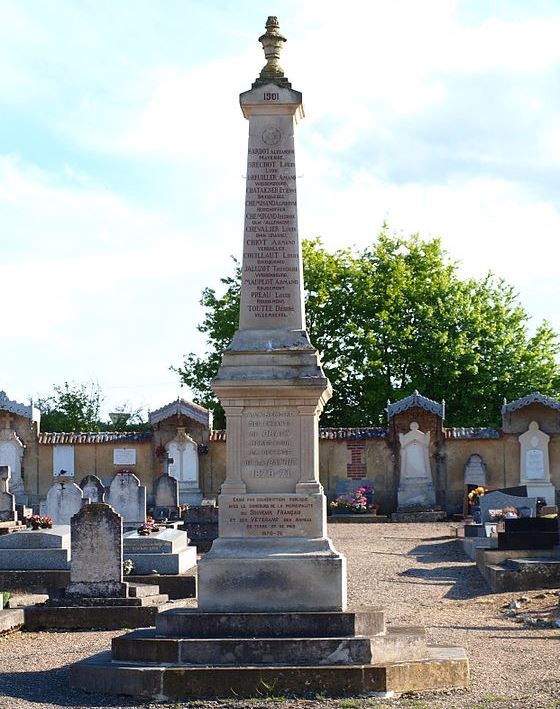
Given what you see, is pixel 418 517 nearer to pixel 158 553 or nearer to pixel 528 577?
pixel 528 577

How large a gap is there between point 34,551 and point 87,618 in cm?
379

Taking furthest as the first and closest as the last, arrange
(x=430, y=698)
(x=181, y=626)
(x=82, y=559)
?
(x=82, y=559) < (x=181, y=626) < (x=430, y=698)

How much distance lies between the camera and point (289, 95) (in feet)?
35.6

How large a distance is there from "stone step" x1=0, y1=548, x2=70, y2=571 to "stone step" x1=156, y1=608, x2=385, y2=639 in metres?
7.37

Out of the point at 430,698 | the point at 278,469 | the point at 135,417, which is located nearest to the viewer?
the point at 430,698

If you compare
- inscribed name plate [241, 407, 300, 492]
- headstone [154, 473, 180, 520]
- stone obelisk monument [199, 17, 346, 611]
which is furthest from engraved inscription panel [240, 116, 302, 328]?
headstone [154, 473, 180, 520]

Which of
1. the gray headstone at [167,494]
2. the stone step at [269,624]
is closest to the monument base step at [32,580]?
the stone step at [269,624]

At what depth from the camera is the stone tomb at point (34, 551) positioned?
16.7 m

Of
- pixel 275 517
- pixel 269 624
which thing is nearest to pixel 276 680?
pixel 269 624

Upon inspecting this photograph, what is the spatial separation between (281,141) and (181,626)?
14.5 feet

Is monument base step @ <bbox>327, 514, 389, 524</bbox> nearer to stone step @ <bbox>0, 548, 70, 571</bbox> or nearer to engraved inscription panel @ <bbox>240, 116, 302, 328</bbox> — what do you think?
stone step @ <bbox>0, 548, 70, 571</bbox>

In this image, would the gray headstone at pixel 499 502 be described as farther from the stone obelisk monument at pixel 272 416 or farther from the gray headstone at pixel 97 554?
the stone obelisk monument at pixel 272 416

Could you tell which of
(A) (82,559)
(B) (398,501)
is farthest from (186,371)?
(A) (82,559)

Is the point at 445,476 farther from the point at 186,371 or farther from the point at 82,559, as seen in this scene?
the point at 82,559
